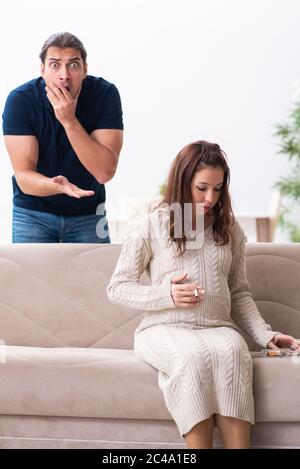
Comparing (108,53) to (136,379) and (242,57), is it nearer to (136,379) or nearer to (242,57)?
(242,57)

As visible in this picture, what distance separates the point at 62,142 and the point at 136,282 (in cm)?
81

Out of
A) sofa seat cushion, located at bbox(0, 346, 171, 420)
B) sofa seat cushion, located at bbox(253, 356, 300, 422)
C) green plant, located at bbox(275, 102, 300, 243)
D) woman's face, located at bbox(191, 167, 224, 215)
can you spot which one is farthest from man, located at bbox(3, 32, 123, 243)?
green plant, located at bbox(275, 102, 300, 243)

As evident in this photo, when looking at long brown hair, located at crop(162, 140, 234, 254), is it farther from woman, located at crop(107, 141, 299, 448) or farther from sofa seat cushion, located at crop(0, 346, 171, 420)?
sofa seat cushion, located at crop(0, 346, 171, 420)

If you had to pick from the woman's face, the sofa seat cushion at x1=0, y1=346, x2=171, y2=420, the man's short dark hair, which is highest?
the man's short dark hair

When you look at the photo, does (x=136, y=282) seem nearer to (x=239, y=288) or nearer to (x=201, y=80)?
(x=239, y=288)

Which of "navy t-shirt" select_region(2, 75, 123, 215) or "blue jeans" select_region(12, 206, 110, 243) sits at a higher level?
"navy t-shirt" select_region(2, 75, 123, 215)

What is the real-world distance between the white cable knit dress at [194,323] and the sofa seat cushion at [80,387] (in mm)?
70

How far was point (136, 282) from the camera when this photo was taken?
2.47m

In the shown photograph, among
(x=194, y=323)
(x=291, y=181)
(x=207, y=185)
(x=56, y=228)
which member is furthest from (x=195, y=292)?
(x=291, y=181)

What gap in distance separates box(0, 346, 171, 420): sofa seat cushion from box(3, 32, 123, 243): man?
736mm

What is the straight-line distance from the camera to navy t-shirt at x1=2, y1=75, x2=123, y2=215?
9.79 ft

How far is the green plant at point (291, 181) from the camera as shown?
5.99 metres

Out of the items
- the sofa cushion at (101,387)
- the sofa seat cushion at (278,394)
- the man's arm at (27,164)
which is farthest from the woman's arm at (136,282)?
the man's arm at (27,164)

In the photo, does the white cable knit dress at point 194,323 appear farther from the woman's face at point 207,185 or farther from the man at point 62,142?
the man at point 62,142
